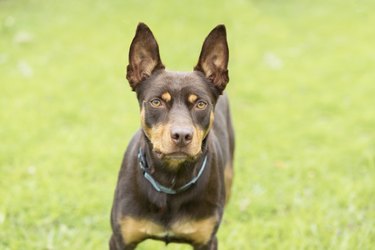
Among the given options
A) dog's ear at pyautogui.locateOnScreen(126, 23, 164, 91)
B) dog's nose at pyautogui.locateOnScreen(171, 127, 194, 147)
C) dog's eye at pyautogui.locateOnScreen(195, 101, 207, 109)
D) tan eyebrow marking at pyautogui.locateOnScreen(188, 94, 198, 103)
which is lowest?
dog's nose at pyautogui.locateOnScreen(171, 127, 194, 147)

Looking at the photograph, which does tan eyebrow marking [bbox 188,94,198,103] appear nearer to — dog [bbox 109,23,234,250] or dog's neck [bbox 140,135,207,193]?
dog [bbox 109,23,234,250]

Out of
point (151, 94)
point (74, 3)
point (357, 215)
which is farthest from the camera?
point (74, 3)

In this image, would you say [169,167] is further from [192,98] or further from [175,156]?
[192,98]

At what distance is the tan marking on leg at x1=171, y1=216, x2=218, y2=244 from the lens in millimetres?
3475

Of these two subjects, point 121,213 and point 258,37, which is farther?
point 258,37

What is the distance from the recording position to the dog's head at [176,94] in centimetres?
309

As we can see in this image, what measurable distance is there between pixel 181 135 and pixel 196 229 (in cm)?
77

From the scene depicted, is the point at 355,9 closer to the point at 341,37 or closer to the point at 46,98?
the point at 341,37

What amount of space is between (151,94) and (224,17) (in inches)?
351

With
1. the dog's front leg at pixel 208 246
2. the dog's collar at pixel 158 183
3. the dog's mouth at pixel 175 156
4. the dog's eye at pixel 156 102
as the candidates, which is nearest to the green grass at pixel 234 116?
the dog's front leg at pixel 208 246

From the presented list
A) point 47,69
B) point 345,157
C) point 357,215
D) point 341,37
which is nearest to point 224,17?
point 341,37

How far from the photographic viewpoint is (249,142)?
256 inches

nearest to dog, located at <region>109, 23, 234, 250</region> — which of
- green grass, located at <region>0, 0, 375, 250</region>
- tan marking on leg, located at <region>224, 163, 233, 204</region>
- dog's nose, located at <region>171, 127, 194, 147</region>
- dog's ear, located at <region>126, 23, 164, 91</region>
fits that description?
dog's ear, located at <region>126, 23, 164, 91</region>

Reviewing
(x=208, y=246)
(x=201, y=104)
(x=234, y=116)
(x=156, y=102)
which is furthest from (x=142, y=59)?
(x=234, y=116)
